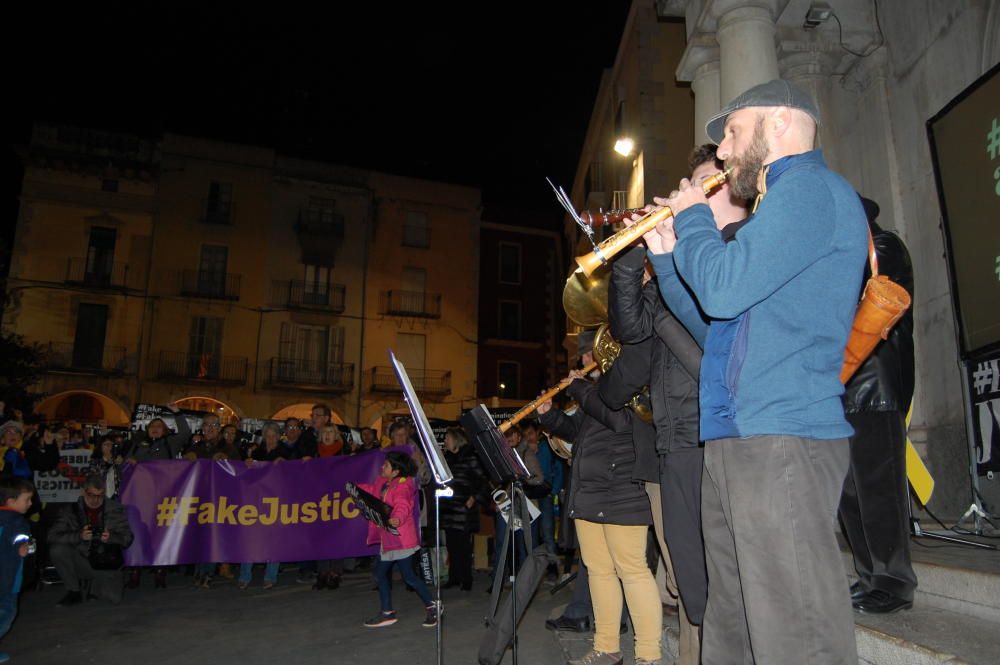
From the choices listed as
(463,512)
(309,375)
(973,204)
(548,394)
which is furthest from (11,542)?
(309,375)

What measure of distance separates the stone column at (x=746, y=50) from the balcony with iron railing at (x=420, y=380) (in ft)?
87.5

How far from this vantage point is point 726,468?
200 cm

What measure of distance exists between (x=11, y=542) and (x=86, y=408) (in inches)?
1049

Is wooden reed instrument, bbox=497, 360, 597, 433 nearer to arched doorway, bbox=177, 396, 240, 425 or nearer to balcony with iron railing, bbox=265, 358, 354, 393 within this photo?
arched doorway, bbox=177, 396, 240, 425

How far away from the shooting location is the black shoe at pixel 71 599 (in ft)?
25.0

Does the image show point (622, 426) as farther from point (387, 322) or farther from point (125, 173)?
point (125, 173)

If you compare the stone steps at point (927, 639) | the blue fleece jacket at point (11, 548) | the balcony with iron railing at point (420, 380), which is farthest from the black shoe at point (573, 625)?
the balcony with iron railing at point (420, 380)

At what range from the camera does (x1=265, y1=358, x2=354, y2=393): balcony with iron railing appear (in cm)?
3028

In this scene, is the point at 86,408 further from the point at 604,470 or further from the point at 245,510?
the point at 604,470

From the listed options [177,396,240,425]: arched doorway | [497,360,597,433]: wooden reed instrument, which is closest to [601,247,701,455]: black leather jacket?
[497,360,597,433]: wooden reed instrument

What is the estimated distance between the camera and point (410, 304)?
3381 cm

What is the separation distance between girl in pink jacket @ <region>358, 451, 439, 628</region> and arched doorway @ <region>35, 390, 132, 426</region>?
1012 inches

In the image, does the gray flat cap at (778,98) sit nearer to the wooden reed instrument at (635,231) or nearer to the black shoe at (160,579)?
the wooden reed instrument at (635,231)

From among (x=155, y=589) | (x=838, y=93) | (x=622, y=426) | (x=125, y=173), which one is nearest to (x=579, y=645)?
(x=622, y=426)
